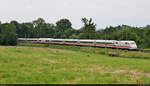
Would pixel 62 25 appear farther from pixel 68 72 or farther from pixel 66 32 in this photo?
pixel 68 72

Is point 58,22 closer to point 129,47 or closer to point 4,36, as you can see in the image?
point 4,36

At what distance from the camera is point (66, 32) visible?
92.3 m

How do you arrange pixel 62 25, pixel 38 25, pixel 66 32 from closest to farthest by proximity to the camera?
pixel 66 32 < pixel 38 25 < pixel 62 25

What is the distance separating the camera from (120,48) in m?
44.6

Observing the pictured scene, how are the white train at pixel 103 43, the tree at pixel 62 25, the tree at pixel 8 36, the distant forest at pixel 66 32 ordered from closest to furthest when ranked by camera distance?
the white train at pixel 103 43, the distant forest at pixel 66 32, the tree at pixel 8 36, the tree at pixel 62 25

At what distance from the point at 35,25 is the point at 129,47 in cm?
7393

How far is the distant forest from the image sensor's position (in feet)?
184

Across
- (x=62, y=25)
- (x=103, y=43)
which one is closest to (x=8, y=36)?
(x=103, y=43)

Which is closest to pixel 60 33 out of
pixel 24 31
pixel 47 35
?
pixel 47 35

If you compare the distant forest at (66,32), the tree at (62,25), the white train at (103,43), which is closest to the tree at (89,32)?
the distant forest at (66,32)

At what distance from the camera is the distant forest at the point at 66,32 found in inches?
2204

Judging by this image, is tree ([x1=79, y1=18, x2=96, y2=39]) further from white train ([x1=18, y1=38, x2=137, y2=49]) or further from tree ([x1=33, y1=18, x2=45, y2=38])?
tree ([x1=33, y1=18, x2=45, y2=38])

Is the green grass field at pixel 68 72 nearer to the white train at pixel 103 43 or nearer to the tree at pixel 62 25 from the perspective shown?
the white train at pixel 103 43

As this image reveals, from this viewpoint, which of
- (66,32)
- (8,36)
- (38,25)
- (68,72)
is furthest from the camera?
(38,25)
